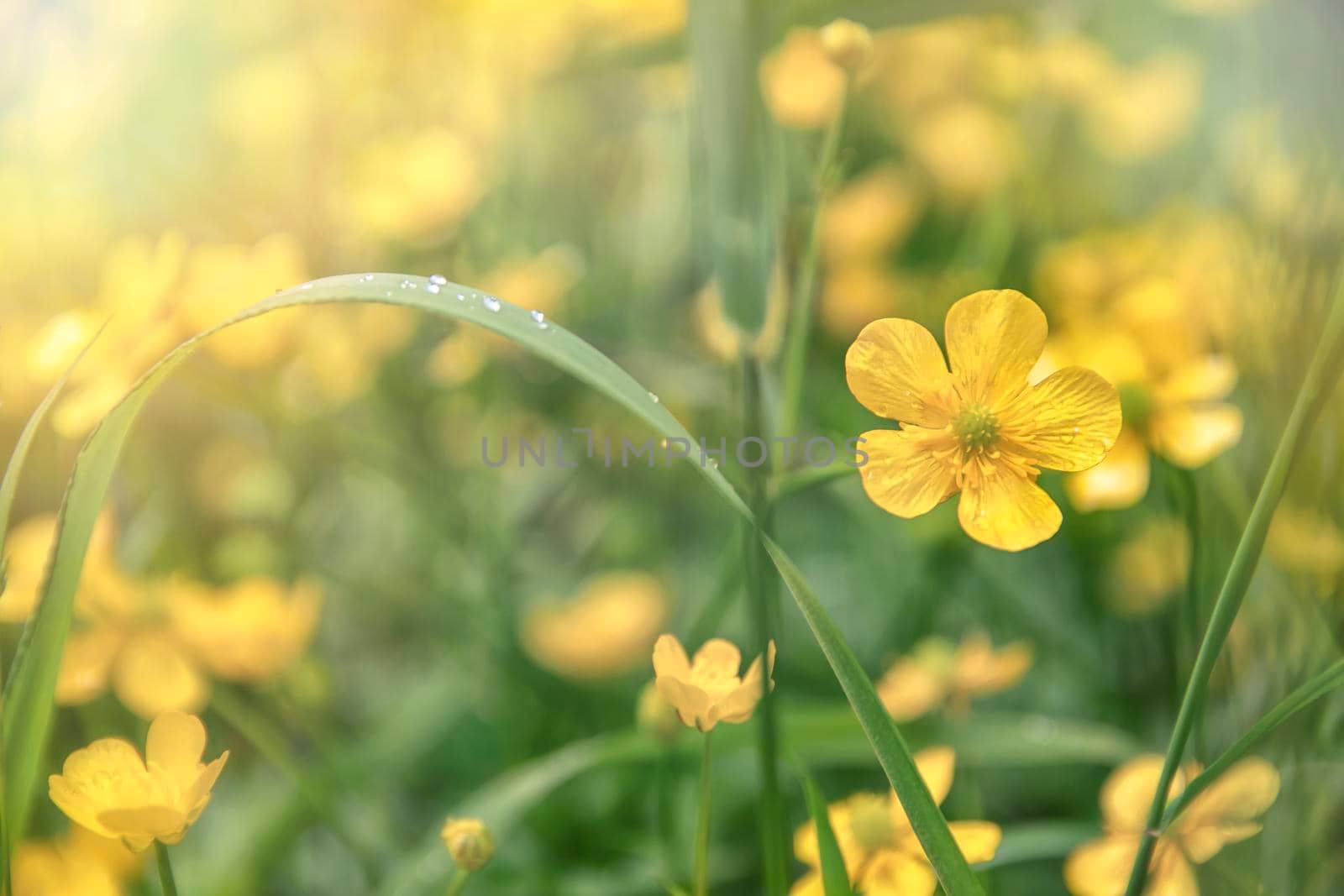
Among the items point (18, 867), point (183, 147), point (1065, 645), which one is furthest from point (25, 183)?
point (1065, 645)

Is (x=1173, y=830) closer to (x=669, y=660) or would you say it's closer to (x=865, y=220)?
(x=669, y=660)

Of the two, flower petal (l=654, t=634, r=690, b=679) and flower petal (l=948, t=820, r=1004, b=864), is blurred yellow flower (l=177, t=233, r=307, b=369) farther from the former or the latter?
flower petal (l=948, t=820, r=1004, b=864)

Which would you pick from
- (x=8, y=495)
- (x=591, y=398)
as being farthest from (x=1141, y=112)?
(x=8, y=495)

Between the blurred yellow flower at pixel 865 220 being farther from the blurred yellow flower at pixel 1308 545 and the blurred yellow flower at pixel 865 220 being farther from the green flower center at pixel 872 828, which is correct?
the green flower center at pixel 872 828

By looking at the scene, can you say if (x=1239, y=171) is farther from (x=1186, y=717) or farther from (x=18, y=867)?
(x=18, y=867)

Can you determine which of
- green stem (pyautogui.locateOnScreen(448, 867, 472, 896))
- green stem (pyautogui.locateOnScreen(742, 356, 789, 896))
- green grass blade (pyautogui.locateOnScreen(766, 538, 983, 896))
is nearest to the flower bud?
green stem (pyautogui.locateOnScreen(742, 356, 789, 896))

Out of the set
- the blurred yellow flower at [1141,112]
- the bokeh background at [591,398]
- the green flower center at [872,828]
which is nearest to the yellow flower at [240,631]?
the bokeh background at [591,398]
